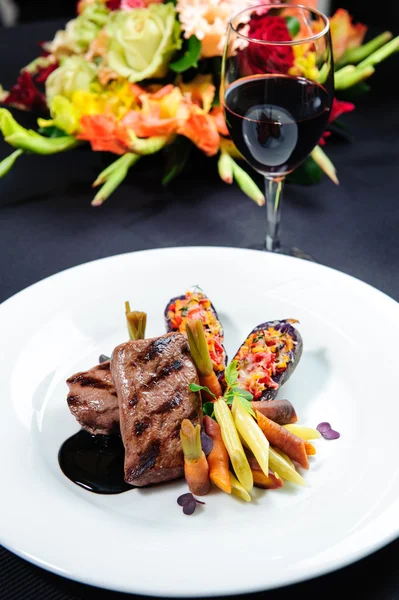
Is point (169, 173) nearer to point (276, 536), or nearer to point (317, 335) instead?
point (317, 335)

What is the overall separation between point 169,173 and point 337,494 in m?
1.30

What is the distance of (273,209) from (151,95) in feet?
1.90

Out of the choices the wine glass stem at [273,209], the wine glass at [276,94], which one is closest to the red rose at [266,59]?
the wine glass at [276,94]

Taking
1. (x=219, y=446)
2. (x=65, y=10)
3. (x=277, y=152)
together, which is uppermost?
(x=277, y=152)

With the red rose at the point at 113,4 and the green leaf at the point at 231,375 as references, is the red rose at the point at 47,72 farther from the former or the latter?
the green leaf at the point at 231,375

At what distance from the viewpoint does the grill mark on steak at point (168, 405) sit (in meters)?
1.29

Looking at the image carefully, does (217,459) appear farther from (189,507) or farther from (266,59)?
(266,59)

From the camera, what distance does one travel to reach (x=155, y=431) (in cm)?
127

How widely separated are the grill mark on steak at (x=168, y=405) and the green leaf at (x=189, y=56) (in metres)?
1.19

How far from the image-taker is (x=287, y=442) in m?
1.25

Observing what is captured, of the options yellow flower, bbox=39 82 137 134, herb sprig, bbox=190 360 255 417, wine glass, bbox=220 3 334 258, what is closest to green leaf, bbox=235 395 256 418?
herb sprig, bbox=190 360 255 417

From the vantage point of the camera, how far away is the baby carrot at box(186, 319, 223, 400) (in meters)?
1.34

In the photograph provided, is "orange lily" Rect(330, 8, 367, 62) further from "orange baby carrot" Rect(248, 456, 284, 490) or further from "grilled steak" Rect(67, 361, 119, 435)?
"orange baby carrot" Rect(248, 456, 284, 490)

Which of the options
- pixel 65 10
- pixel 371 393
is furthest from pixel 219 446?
pixel 65 10
